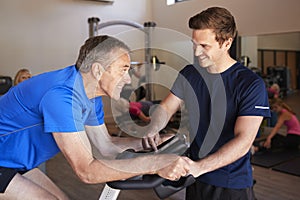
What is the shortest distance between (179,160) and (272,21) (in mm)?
4749

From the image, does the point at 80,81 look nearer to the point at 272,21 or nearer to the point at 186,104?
the point at 186,104

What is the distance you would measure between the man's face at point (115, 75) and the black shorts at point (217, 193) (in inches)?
21.1

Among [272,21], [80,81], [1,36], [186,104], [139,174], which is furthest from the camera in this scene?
[1,36]

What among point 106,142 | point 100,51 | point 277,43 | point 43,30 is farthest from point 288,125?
point 43,30

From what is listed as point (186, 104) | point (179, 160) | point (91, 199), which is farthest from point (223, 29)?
point (91, 199)

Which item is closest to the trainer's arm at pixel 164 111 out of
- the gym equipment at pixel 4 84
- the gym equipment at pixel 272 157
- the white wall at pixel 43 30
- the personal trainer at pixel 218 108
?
the personal trainer at pixel 218 108

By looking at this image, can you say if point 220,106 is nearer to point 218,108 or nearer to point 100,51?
point 218,108

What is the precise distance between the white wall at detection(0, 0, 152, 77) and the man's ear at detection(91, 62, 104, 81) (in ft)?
17.1

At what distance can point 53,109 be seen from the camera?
0.92 meters

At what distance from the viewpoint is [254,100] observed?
1106mm

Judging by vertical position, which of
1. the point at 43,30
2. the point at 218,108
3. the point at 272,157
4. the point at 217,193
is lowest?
the point at 272,157

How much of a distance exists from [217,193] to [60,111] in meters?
0.69

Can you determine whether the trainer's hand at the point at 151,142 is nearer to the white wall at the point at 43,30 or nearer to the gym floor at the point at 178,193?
the gym floor at the point at 178,193

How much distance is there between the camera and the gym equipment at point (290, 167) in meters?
3.16
